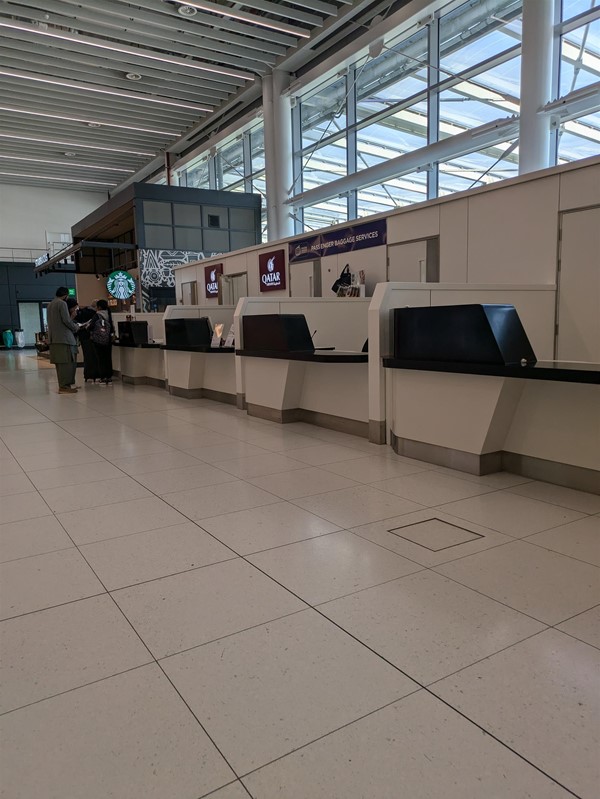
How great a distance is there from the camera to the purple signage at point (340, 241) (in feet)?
23.8

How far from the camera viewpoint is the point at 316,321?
625 centimetres

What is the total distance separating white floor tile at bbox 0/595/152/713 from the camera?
5.33 ft

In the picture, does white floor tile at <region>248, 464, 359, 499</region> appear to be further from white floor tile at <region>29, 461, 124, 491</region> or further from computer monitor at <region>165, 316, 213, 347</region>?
computer monitor at <region>165, 316, 213, 347</region>

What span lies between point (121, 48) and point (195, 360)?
861cm

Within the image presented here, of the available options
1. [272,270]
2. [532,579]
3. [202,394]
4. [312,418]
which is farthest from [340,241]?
[532,579]

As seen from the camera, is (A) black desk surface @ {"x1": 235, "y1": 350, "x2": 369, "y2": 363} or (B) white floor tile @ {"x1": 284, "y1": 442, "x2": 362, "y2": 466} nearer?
(B) white floor tile @ {"x1": 284, "y1": 442, "x2": 362, "y2": 466}

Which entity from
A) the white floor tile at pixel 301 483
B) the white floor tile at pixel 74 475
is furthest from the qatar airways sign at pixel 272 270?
the white floor tile at pixel 301 483

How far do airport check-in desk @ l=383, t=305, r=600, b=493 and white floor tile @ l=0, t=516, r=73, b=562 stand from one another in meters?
2.48

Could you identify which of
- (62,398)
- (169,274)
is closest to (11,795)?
(62,398)

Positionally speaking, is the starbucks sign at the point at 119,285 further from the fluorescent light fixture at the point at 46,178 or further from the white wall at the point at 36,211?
the white wall at the point at 36,211

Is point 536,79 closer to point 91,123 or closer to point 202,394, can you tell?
point 202,394

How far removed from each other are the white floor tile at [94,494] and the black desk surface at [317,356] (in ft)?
6.22

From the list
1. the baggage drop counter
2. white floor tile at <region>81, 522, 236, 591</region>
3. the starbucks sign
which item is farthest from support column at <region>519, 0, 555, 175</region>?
the starbucks sign

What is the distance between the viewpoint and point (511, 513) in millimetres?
2975
